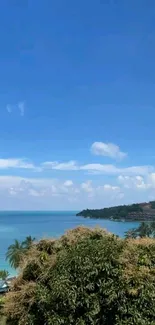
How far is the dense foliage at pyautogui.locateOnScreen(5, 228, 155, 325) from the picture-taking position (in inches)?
476

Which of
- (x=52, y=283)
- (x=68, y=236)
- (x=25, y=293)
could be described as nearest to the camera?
(x=52, y=283)

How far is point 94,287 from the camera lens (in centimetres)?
1243

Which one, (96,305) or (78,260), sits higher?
(78,260)

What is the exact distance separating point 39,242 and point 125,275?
4.57 metres

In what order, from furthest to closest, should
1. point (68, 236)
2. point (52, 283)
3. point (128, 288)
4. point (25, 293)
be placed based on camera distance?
point (68, 236), point (25, 293), point (52, 283), point (128, 288)

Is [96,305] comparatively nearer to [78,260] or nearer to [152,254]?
[78,260]

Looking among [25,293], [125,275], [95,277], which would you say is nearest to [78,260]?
[95,277]

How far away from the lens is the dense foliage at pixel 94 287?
39.6ft

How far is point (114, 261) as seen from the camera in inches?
502

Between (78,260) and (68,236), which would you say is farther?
(68,236)

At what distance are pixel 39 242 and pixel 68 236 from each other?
1447mm

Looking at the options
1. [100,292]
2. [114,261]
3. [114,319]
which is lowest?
[114,319]

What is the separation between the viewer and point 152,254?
520 inches

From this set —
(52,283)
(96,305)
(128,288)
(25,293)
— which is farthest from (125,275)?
(25,293)
